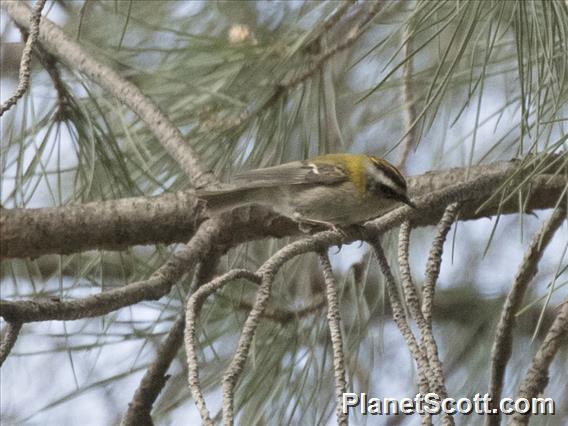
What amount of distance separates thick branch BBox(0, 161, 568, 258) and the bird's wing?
0.07 m

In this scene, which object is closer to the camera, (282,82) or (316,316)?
(316,316)

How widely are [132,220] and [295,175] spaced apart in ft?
1.30

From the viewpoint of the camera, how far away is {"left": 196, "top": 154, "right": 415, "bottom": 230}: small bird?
5.88ft

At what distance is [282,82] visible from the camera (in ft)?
6.59

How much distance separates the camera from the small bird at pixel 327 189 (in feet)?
5.88

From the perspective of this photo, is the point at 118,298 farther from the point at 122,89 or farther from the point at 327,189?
the point at 327,189

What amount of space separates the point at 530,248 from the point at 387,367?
2.08 ft

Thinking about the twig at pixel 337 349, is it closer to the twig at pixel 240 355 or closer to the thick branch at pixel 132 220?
the twig at pixel 240 355

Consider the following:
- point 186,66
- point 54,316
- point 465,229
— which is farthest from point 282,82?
point 54,316

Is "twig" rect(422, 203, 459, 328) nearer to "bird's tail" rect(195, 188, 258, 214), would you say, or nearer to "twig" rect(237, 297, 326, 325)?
"bird's tail" rect(195, 188, 258, 214)

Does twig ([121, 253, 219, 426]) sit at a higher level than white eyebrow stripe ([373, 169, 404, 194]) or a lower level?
lower

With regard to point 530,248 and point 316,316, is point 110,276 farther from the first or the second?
point 530,248

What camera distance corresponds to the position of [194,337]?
103cm

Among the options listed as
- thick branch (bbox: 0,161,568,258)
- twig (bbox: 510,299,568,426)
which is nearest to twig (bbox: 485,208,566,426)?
twig (bbox: 510,299,568,426)
